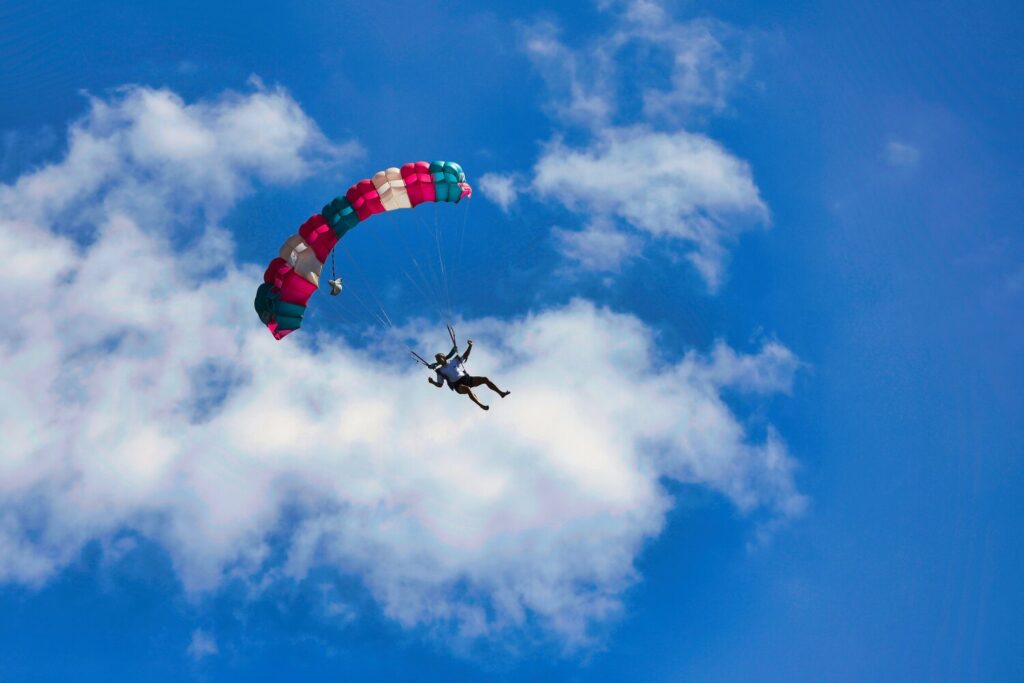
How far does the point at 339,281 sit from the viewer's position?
38469mm

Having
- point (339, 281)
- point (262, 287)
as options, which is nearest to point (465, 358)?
point (339, 281)

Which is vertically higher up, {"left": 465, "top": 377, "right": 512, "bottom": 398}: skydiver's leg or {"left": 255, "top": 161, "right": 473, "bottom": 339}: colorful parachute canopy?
{"left": 255, "top": 161, "right": 473, "bottom": 339}: colorful parachute canopy

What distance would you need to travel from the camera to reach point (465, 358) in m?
38.1

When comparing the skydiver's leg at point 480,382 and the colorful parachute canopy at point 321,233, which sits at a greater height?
the colorful parachute canopy at point 321,233

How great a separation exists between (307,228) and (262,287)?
2.82 metres

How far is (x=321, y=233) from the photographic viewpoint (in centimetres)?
3784

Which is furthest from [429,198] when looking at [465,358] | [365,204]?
[465,358]

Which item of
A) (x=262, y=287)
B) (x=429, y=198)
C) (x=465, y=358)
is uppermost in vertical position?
(x=429, y=198)

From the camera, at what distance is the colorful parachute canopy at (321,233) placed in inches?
1489

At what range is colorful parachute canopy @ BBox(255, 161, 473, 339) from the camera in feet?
124

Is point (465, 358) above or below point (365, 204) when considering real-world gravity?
below

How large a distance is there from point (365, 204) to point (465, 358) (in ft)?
20.6

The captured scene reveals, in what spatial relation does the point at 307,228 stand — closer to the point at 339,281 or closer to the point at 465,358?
the point at 339,281

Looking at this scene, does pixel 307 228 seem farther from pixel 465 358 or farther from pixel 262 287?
pixel 465 358
